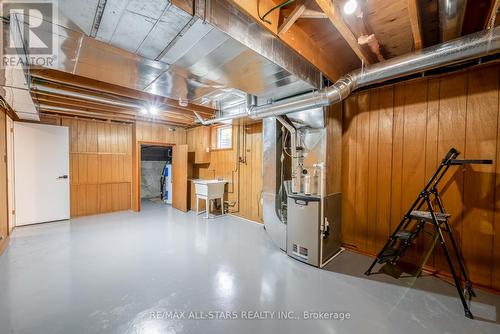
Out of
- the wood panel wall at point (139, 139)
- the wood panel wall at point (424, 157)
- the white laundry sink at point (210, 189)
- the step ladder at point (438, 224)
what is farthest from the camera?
the wood panel wall at point (139, 139)

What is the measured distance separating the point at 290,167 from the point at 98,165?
4.81 m

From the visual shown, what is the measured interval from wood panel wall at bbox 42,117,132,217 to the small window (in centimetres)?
246

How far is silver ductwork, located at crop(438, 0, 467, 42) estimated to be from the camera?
1405mm

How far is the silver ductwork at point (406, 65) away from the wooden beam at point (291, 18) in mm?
924

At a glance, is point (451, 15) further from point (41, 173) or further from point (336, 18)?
point (41, 173)

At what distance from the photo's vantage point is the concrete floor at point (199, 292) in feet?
5.39

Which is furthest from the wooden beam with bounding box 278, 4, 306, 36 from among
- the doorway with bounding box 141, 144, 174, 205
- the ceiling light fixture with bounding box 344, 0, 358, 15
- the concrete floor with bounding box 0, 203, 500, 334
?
the doorway with bounding box 141, 144, 174, 205

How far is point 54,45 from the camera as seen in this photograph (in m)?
1.59

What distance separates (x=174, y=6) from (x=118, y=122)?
5.20 metres

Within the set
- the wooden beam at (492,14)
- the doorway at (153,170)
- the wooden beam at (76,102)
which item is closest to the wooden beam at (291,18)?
the wooden beam at (492,14)

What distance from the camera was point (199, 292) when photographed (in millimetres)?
2045

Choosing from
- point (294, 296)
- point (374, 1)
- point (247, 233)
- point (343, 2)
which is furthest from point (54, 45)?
point (247, 233)

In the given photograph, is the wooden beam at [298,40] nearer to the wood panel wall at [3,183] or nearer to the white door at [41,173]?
the wood panel wall at [3,183]

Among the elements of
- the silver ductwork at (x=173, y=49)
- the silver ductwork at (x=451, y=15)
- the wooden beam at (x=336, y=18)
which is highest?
the silver ductwork at (x=451, y=15)
